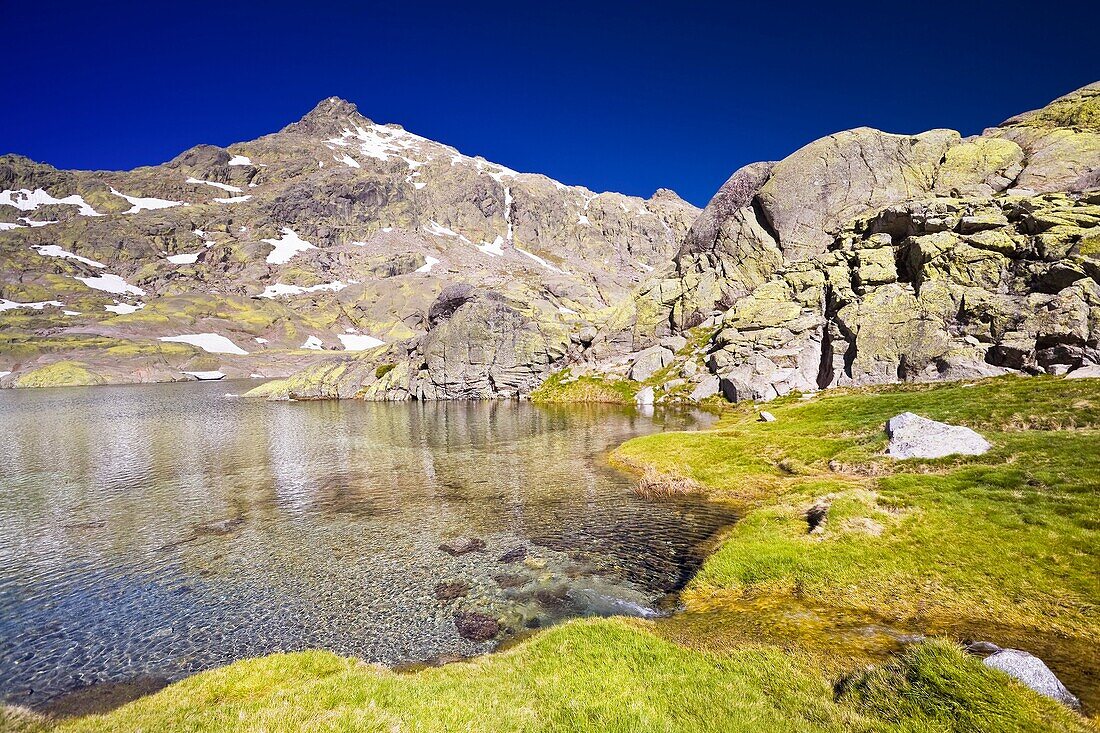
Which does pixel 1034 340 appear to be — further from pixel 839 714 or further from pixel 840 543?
pixel 839 714

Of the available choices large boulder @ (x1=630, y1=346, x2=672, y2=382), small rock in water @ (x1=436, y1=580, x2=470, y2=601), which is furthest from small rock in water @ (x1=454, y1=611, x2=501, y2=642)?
large boulder @ (x1=630, y1=346, x2=672, y2=382)

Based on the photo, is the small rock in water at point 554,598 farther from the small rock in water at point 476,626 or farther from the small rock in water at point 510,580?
the small rock in water at point 476,626

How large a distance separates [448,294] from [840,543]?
134 meters

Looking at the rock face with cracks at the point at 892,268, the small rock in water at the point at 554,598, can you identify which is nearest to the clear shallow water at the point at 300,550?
the small rock in water at the point at 554,598

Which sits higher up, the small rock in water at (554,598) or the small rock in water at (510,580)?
the small rock in water at (554,598)

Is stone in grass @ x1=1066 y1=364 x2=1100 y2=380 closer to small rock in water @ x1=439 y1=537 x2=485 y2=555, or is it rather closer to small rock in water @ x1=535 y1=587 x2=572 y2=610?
small rock in water @ x1=535 y1=587 x2=572 y2=610

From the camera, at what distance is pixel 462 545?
29.3 metres

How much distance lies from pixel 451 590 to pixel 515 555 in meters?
4.86

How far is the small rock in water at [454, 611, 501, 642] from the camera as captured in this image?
19.5m

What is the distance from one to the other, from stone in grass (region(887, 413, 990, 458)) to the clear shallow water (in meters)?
13.5

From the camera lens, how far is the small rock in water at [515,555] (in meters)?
27.0

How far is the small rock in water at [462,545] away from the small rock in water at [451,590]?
385cm

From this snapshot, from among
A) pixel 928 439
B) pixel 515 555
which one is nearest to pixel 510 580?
pixel 515 555

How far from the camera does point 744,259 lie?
427ft
